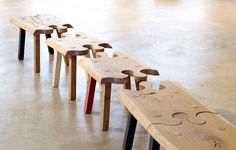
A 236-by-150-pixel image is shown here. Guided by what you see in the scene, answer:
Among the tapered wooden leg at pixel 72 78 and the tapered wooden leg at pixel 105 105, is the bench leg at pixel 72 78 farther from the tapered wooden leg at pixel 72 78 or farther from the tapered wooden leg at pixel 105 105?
the tapered wooden leg at pixel 105 105

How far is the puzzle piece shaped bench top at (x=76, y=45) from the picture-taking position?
3.04 meters

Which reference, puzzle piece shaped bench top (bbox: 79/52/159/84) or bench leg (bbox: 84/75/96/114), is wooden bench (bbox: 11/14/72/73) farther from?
bench leg (bbox: 84/75/96/114)

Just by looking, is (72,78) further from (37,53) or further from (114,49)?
(114,49)

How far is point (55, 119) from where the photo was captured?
9.16 ft

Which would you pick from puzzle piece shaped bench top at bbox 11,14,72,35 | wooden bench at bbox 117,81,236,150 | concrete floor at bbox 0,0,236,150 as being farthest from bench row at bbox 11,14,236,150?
puzzle piece shaped bench top at bbox 11,14,72,35

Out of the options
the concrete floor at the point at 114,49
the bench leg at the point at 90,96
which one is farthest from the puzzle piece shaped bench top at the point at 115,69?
the concrete floor at the point at 114,49

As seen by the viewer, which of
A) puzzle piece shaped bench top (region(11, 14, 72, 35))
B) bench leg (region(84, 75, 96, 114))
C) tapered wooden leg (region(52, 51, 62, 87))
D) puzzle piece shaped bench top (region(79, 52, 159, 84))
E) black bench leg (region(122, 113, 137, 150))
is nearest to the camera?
black bench leg (region(122, 113, 137, 150))

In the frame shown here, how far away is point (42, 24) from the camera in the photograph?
149 inches

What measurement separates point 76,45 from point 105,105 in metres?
0.74

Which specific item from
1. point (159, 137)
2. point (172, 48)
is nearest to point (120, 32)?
point (172, 48)

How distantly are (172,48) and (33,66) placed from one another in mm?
1658

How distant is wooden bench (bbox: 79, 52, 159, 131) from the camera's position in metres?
2.56

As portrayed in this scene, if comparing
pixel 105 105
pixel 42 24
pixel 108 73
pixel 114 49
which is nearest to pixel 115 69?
pixel 108 73

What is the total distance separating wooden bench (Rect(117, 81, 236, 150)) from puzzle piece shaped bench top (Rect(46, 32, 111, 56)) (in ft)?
2.60
